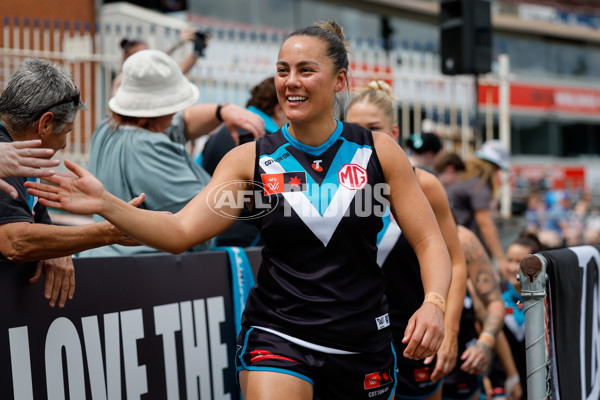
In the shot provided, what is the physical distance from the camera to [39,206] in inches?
114

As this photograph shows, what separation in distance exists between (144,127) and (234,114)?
494 millimetres

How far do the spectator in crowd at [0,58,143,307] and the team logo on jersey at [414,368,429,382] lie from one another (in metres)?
1.69

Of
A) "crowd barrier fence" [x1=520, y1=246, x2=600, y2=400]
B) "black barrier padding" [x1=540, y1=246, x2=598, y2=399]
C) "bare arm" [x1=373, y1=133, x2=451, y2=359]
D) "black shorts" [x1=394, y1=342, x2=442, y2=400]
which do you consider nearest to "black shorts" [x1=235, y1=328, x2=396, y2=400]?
"bare arm" [x1=373, y1=133, x2=451, y2=359]

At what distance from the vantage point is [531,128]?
100 ft

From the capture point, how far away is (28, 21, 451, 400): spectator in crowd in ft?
8.22

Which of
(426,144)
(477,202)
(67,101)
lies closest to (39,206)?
(67,101)

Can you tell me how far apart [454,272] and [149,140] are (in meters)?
1.66

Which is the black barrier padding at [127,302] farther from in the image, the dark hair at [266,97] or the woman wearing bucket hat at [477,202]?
the woman wearing bucket hat at [477,202]

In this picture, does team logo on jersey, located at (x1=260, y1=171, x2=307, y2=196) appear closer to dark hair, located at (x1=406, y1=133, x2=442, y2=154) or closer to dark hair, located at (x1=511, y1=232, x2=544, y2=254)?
dark hair, located at (x1=406, y1=133, x2=442, y2=154)

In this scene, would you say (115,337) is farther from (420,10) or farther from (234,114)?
(420,10)

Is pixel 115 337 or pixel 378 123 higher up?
pixel 378 123

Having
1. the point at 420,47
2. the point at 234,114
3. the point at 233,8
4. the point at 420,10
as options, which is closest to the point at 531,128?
the point at 420,10

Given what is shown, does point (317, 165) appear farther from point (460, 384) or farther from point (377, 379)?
point (460, 384)

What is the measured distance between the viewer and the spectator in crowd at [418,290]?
354cm
